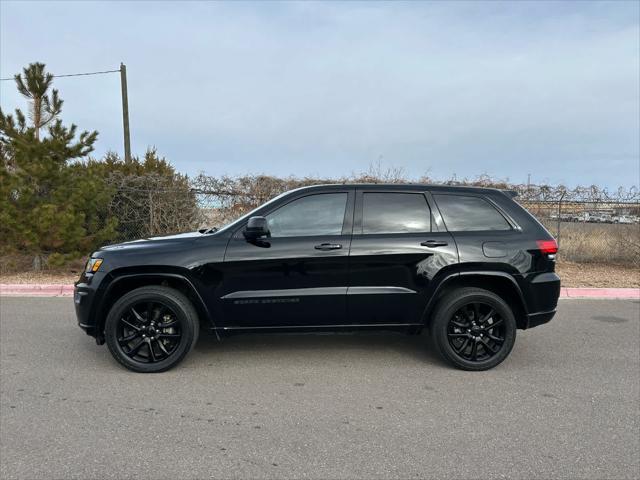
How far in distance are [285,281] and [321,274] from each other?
338mm

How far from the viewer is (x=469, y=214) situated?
4523mm

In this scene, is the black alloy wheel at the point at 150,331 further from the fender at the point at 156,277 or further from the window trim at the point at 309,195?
the window trim at the point at 309,195

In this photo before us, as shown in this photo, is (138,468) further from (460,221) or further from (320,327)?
(460,221)

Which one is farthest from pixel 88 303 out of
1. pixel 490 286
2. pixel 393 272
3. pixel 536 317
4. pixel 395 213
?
pixel 536 317

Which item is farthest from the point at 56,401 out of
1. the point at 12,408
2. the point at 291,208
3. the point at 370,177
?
the point at 370,177

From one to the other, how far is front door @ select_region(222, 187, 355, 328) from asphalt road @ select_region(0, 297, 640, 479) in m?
0.54

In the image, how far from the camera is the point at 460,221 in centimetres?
448

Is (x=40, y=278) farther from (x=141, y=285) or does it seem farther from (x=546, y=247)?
(x=546, y=247)

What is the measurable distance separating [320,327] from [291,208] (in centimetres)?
116

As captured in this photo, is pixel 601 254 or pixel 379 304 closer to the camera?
pixel 379 304

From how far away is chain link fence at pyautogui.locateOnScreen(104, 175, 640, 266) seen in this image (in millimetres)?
10391

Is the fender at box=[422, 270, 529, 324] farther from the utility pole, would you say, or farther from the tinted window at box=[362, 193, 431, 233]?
the utility pole

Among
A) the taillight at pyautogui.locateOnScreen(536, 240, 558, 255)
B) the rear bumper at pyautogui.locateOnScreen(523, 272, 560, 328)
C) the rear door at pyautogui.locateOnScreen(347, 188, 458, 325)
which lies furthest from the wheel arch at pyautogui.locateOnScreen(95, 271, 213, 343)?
the taillight at pyautogui.locateOnScreen(536, 240, 558, 255)

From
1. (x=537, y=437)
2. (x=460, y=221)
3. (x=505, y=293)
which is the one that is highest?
(x=460, y=221)
